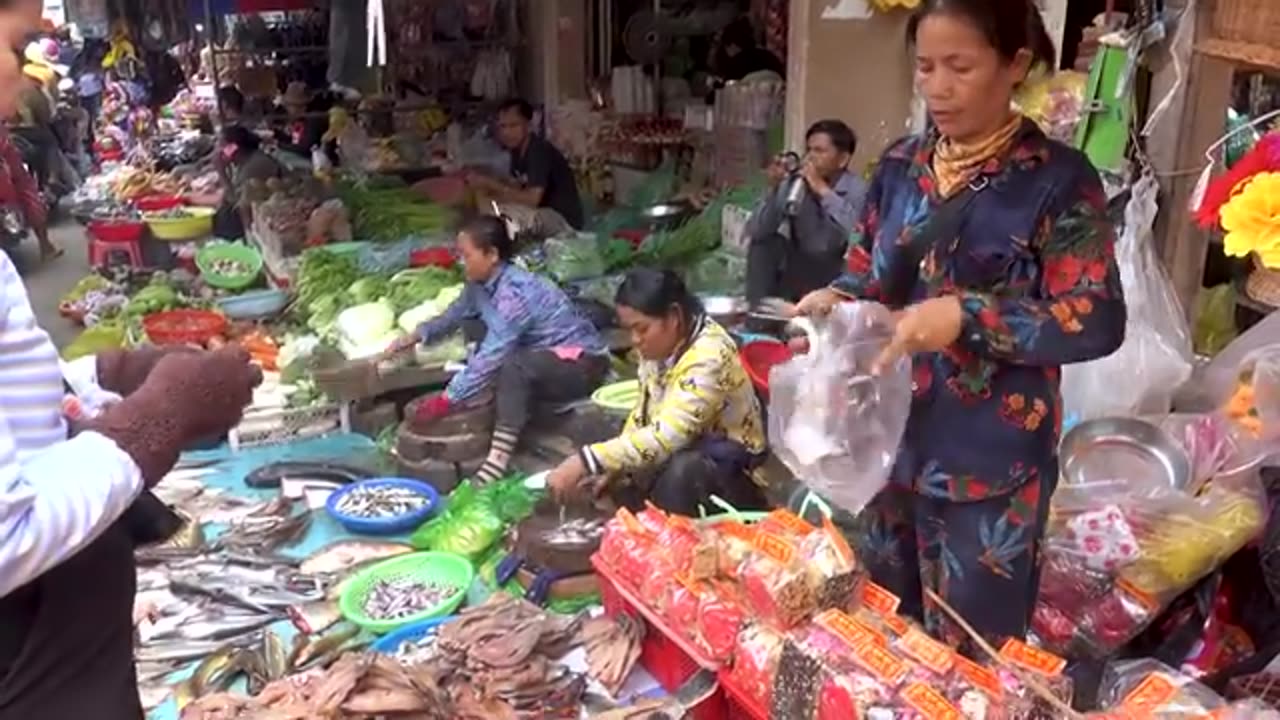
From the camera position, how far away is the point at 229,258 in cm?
690

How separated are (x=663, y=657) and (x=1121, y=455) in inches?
55.4

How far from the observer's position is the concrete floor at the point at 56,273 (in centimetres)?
678

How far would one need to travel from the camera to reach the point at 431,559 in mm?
3465

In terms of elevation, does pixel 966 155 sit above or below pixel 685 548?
above

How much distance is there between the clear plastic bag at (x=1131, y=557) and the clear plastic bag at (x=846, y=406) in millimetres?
834

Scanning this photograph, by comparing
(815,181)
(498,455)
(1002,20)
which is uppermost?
(1002,20)

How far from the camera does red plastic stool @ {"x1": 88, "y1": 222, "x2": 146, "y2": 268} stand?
24.5 feet

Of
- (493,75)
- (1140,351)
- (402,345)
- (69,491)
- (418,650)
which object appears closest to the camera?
(69,491)

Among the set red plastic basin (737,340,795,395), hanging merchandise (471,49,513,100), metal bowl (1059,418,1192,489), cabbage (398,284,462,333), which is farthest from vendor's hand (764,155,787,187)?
hanging merchandise (471,49,513,100)

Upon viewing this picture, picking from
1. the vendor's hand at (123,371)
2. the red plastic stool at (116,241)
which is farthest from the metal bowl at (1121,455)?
the red plastic stool at (116,241)

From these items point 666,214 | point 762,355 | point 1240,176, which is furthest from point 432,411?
point 666,214

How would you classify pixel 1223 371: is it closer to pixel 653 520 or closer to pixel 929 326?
pixel 653 520

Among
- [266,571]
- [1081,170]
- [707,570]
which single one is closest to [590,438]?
[266,571]

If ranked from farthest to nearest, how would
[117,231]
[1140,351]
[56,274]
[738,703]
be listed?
[56,274] → [117,231] → [1140,351] → [738,703]
